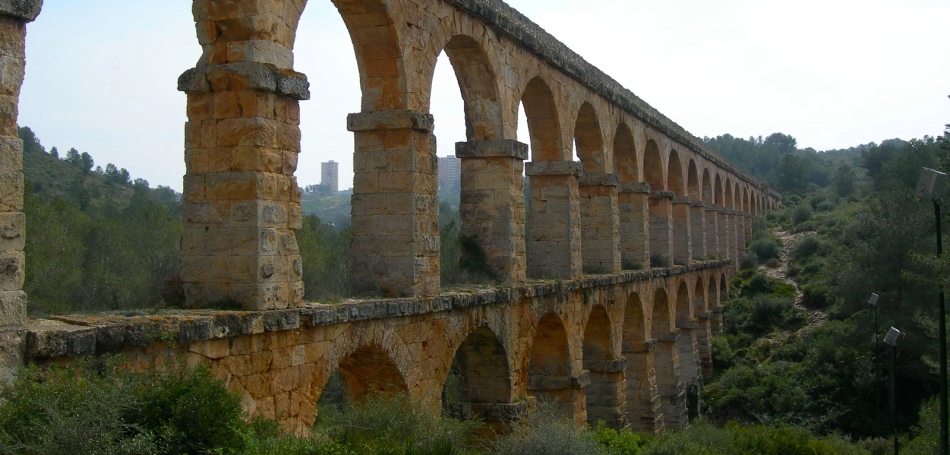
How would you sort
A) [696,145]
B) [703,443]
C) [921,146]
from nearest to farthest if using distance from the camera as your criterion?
[703,443], [696,145], [921,146]

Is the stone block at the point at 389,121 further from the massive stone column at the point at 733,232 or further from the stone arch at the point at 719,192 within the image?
the massive stone column at the point at 733,232

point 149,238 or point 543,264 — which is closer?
point 543,264

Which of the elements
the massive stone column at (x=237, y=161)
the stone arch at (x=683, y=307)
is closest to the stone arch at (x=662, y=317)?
the stone arch at (x=683, y=307)

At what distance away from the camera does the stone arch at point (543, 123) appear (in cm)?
1288

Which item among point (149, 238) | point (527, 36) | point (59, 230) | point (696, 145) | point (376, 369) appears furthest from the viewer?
point (696, 145)

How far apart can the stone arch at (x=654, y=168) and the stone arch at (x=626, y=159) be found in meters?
2.29

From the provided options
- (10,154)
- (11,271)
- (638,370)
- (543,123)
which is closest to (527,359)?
(543,123)

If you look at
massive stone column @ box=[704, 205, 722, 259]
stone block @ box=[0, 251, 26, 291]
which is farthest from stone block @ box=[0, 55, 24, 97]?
massive stone column @ box=[704, 205, 722, 259]

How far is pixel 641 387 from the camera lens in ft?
55.6

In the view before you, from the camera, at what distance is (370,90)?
8.59 metres

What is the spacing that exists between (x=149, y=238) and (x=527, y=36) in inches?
427

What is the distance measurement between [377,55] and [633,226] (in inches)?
394

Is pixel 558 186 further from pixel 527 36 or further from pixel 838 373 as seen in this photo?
pixel 838 373

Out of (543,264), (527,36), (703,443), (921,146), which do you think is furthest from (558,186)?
(921,146)
